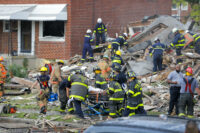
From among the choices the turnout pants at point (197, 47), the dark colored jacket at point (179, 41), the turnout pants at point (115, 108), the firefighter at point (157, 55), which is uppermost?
the dark colored jacket at point (179, 41)

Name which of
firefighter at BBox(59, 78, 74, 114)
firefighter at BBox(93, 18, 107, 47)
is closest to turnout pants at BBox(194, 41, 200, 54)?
firefighter at BBox(93, 18, 107, 47)

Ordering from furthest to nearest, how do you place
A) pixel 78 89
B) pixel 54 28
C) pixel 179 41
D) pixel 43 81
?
1. pixel 54 28
2. pixel 179 41
3. pixel 43 81
4. pixel 78 89

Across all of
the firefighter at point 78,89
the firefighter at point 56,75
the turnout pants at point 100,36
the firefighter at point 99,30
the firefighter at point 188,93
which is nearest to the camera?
the firefighter at point 188,93

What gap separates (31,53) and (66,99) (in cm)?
1128

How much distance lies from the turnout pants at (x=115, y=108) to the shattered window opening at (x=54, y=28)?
12295mm

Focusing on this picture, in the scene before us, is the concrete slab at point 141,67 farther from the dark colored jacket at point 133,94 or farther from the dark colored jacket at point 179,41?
the dark colored jacket at point 133,94

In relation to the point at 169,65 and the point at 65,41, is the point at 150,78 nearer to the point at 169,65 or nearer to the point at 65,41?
the point at 169,65

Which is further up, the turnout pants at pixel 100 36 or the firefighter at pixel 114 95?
the turnout pants at pixel 100 36

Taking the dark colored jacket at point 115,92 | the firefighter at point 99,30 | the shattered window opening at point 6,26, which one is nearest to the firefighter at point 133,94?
the dark colored jacket at point 115,92

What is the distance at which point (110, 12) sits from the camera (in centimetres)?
2569

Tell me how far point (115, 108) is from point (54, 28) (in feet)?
42.4

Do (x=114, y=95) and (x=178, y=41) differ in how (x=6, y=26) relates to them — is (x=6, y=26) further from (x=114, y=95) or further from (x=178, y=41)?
(x=114, y=95)

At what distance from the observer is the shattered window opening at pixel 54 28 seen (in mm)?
22516

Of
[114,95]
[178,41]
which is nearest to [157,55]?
[178,41]
